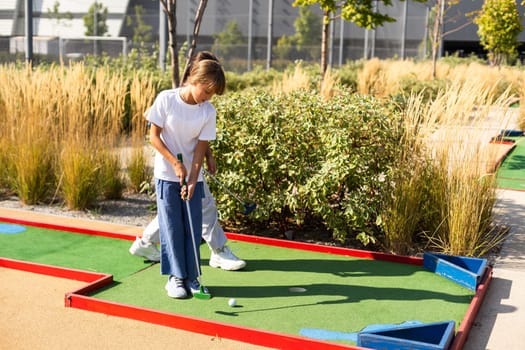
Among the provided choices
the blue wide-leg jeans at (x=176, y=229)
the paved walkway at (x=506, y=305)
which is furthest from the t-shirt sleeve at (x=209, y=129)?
the paved walkway at (x=506, y=305)

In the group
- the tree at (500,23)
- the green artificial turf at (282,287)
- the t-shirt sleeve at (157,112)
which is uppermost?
the tree at (500,23)

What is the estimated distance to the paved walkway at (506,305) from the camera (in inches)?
169

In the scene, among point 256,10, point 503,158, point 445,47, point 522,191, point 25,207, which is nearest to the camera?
point 25,207

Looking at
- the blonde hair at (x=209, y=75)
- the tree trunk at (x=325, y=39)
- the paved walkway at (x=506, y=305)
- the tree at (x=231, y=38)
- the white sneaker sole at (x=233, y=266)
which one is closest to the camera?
the paved walkway at (x=506, y=305)

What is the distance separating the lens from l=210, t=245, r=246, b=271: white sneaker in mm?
5508

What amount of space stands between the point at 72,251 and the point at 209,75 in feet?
8.25

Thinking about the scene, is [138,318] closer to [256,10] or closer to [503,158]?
[503,158]

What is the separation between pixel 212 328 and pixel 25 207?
432 cm

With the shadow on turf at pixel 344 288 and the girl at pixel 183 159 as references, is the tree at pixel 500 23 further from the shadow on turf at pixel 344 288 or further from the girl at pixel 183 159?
the girl at pixel 183 159

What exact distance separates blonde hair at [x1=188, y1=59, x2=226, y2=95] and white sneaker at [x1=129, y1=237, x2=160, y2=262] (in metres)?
1.73

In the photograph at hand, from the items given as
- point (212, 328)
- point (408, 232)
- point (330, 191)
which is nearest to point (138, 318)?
point (212, 328)

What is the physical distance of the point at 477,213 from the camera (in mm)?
5980

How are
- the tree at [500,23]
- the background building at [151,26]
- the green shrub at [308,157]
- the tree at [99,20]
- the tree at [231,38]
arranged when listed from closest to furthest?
1. the green shrub at [308,157]
2. the background building at [151,26]
3. the tree at [231,38]
4. the tree at [99,20]
5. the tree at [500,23]

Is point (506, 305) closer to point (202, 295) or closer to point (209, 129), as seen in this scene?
point (202, 295)
